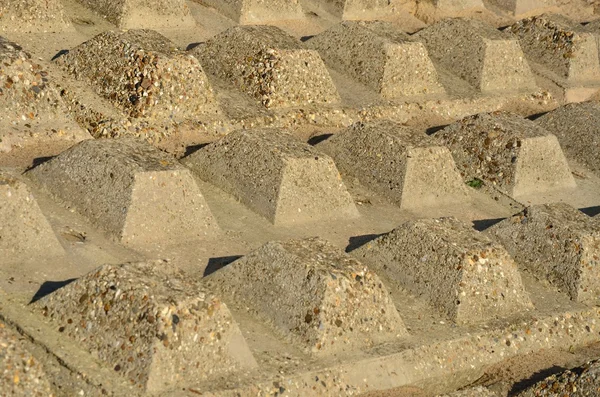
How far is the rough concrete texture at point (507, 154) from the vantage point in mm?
10906

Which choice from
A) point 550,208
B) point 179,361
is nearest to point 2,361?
point 179,361

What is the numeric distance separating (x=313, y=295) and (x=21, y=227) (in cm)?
166

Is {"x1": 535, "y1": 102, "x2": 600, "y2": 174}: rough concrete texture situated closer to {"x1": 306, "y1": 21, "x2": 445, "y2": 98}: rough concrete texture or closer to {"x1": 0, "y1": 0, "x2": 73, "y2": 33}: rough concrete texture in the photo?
{"x1": 306, "y1": 21, "x2": 445, "y2": 98}: rough concrete texture

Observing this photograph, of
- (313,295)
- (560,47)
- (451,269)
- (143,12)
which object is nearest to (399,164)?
(451,269)

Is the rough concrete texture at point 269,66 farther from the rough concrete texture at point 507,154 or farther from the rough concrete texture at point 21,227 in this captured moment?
the rough concrete texture at point 21,227

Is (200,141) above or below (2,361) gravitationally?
below

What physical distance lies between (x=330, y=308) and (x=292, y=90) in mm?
3343

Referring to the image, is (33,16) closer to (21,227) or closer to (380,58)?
(380,58)

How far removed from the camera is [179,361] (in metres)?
7.12

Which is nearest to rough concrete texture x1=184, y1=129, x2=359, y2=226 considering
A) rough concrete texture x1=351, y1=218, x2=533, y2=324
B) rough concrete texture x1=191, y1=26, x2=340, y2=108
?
rough concrete texture x1=351, y1=218, x2=533, y2=324

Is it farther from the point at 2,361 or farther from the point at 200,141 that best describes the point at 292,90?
the point at 2,361

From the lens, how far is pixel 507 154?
10.9 metres

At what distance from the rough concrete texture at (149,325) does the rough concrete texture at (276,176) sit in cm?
192

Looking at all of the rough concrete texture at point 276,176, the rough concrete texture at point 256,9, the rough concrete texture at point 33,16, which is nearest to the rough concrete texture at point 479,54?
the rough concrete texture at point 256,9
